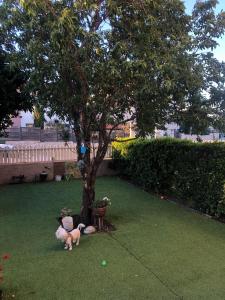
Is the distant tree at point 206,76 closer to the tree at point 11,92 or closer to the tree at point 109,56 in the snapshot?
the tree at point 109,56

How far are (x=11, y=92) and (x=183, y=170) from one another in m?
4.73

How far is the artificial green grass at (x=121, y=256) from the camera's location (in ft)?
12.6

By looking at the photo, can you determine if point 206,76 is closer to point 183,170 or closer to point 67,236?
point 183,170

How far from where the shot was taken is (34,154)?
11250 millimetres

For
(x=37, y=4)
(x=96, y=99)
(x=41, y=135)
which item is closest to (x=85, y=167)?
(x=96, y=99)

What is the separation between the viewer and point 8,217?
6.84m

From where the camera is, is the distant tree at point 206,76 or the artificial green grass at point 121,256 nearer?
the artificial green grass at point 121,256

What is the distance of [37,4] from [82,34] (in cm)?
77

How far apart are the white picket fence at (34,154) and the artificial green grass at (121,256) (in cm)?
342

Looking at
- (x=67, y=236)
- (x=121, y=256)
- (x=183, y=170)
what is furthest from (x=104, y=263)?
(x=183, y=170)

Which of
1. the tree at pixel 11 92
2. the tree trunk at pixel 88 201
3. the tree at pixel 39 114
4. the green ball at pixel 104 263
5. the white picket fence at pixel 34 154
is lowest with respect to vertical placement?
the green ball at pixel 104 263

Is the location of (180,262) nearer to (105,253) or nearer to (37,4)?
(105,253)

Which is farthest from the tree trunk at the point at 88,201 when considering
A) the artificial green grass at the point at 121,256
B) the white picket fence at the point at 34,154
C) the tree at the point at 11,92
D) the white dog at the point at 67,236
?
the white picket fence at the point at 34,154

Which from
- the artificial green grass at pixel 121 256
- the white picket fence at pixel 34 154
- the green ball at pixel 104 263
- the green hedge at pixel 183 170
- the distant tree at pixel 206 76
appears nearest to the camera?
the artificial green grass at pixel 121 256
